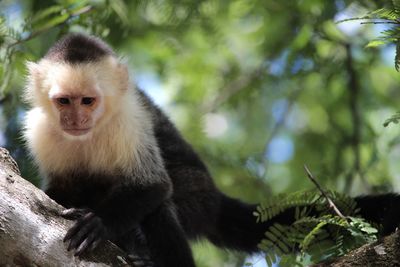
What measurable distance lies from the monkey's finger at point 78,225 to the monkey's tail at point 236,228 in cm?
155

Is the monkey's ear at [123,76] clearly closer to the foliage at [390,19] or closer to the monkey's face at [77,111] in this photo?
the monkey's face at [77,111]

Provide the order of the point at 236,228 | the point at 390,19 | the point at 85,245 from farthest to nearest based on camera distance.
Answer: the point at 236,228, the point at 85,245, the point at 390,19

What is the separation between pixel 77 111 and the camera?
13.8 feet

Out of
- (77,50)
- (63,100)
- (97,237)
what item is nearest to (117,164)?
(63,100)

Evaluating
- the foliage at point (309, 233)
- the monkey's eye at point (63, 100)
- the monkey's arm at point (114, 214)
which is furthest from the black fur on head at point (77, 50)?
the foliage at point (309, 233)

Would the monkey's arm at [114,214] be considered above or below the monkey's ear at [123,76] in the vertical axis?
below

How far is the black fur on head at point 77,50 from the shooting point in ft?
14.4

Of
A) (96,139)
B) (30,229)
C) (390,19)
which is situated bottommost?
(30,229)

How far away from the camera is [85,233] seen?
3.29 m

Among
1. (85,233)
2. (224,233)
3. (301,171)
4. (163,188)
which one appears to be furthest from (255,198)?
(85,233)

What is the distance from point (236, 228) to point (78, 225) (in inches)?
72.6

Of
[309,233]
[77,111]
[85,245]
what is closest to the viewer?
[85,245]

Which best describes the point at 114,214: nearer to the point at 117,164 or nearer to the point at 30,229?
the point at 117,164

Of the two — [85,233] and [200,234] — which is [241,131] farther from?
[85,233]
